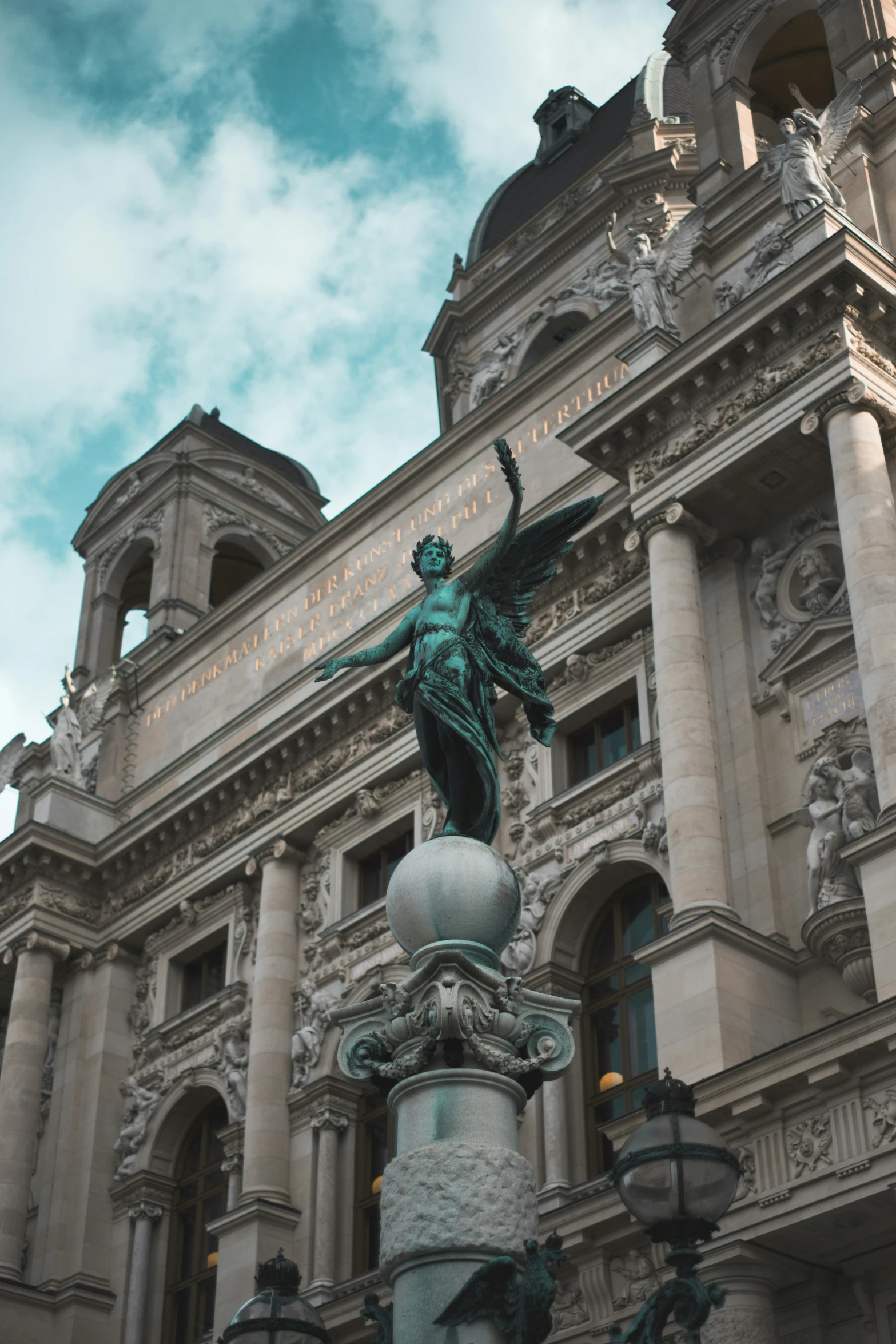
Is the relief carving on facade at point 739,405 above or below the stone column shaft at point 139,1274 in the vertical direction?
above

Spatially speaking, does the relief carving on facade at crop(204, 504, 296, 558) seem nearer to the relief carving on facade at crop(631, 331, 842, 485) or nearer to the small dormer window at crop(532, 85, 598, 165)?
the small dormer window at crop(532, 85, 598, 165)

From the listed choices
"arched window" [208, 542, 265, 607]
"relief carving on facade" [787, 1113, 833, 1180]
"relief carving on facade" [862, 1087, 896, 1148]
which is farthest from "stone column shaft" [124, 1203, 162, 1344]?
"arched window" [208, 542, 265, 607]

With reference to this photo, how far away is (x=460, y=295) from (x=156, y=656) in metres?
10.4

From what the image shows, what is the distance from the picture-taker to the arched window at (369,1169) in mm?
22141

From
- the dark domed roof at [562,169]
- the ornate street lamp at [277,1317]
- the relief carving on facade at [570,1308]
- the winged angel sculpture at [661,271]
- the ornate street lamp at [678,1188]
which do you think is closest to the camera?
the ornate street lamp at [678,1188]

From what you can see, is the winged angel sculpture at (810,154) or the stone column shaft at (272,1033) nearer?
the winged angel sculpture at (810,154)

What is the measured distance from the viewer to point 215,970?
2708 cm

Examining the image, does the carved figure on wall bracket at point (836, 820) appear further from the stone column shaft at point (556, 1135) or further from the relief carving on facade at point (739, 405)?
the relief carving on facade at point (739, 405)

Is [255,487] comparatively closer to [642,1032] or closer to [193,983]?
[193,983]

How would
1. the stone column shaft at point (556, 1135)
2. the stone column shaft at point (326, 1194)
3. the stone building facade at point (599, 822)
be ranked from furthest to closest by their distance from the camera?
the stone column shaft at point (326, 1194), the stone column shaft at point (556, 1135), the stone building facade at point (599, 822)

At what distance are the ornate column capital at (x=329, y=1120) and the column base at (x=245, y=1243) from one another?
42.0 inches

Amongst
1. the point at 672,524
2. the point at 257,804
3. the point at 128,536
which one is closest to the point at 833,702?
the point at 672,524

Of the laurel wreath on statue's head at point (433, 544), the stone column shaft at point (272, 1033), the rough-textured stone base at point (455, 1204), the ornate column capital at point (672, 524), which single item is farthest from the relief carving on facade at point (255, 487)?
the rough-textured stone base at point (455, 1204)

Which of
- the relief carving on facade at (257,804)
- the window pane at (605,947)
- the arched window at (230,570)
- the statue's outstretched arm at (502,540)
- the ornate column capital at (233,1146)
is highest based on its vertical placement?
the arched window at (230,570)
